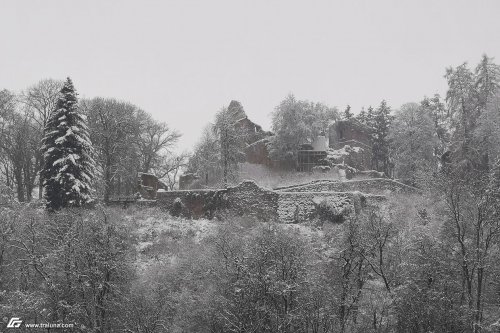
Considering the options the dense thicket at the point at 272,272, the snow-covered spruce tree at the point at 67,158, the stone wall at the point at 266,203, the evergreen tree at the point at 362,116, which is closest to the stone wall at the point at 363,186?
the stone wall at the point at 266,203

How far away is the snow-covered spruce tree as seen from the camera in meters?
29.0

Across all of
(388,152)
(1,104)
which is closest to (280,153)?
(388,152)

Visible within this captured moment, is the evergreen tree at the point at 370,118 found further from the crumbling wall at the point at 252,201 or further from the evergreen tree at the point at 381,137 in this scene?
the crumbling wall at the point at 252,201

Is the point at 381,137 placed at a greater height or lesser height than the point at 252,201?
greater

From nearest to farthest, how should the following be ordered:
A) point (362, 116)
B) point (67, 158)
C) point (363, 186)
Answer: point (67, 158) < point (363, 186) < point (362, 116)

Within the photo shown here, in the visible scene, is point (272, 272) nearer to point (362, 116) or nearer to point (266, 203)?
point (266, 203)

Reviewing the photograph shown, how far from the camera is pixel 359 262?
74.7 feet

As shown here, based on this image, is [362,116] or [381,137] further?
[362,116]

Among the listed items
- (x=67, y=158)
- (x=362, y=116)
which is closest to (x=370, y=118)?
(x=362, y=116)

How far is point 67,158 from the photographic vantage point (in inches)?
1166

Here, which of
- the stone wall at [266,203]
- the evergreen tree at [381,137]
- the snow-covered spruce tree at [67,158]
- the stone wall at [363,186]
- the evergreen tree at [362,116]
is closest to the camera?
the snow-covered spruce tree at [67,158]

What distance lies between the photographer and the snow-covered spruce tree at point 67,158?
2900 cm

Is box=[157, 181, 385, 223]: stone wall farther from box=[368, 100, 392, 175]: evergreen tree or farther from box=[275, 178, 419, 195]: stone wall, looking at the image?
box=[368, 100, 392, 175]: evergreen tree

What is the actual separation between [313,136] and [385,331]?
22.7 metres
